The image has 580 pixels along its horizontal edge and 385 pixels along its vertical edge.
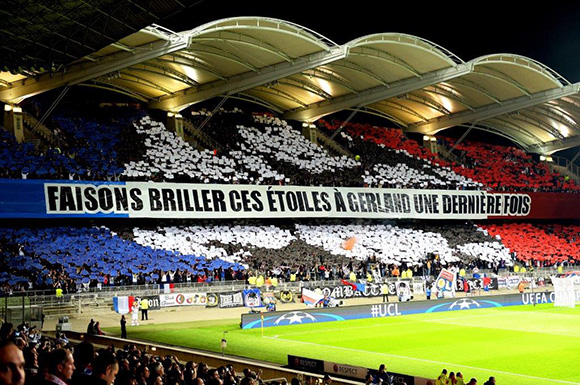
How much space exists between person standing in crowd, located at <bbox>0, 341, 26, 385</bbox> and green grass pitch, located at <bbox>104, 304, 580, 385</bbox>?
739 inches

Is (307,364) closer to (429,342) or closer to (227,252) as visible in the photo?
(429,342)

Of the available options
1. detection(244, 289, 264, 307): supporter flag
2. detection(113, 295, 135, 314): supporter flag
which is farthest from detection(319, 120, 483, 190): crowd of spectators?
detection(113, 295, 135, 314): supporter flag

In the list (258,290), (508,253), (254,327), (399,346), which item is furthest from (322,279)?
(508,253)

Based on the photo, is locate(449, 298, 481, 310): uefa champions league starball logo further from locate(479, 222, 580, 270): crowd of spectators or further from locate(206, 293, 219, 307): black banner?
locate(479, 222, 580, 270): crowd of spectators

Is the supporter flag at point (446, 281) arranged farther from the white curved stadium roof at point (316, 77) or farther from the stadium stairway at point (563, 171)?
the stadium stairway at point (563, 171)

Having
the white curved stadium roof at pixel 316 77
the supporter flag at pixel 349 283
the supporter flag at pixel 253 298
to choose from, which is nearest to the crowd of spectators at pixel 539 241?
the white curved stadium roof at pixel 316 77

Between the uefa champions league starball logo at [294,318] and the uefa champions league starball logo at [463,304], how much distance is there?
407 inches

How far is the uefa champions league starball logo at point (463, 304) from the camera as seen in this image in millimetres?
42059

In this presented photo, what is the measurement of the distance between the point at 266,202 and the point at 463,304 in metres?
15.8

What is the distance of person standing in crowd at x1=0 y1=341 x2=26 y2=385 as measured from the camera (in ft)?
12.8

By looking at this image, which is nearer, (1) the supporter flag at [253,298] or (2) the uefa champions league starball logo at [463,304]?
(1) the supporter flag at [253,298]

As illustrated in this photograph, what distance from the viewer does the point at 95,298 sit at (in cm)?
3744

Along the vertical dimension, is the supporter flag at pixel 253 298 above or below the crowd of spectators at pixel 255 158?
below

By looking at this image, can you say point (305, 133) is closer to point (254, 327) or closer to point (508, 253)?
point (508, 253)
